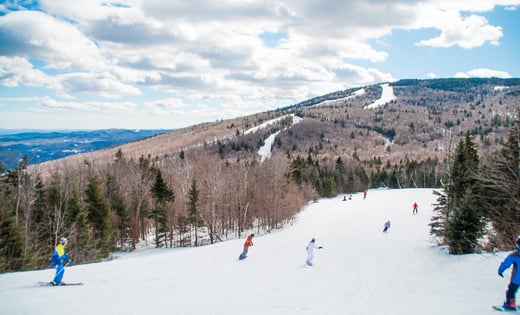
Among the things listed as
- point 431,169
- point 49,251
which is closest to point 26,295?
point 49,251

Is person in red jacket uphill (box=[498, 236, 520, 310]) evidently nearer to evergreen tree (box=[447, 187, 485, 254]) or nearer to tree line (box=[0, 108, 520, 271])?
tree line (box=[0, 108, 520, 271])

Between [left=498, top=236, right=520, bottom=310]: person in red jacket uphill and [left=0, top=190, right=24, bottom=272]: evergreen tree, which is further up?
[left=498, top=236, right=520, bottom=310]: person in red jacket uphill

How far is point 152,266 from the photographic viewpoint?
17.3 meters

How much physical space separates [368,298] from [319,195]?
2891 inches

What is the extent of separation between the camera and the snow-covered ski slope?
10336mm

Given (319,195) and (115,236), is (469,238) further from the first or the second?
(319,195)

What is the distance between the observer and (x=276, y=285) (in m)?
13.6

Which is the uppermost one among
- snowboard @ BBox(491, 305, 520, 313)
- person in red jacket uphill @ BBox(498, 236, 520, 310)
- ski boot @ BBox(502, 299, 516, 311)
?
person in red jacket uphill @ BBox(498, 236, 520, 310)

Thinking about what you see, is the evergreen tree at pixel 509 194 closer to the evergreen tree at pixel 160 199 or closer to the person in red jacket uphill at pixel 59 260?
Answer: the person in red jacket uphill at pixel 59 260

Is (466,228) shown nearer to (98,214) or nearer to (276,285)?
(276,285)

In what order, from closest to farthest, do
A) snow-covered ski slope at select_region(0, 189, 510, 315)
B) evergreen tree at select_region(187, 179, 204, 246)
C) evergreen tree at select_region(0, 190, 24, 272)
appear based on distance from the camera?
snow-covered ski slope at select_region(0, 189, 510, 315) → evergreen tree at select_region(0, 190, 24, 272) → evergreen tree at select_region(187, 179, 204, 246)

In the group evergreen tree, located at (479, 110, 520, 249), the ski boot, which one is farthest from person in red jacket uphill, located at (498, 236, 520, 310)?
evergreen tree, located at (479, 110, 520, 249)

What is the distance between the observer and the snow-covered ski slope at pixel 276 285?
10336 millimetres

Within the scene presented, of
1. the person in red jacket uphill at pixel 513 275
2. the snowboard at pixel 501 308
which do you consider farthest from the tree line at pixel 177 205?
the snowboard at pixel 501 308
